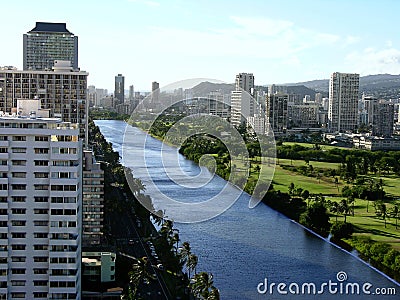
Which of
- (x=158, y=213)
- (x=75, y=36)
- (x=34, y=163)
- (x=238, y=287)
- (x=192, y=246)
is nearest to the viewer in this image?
(x=34, y=163)

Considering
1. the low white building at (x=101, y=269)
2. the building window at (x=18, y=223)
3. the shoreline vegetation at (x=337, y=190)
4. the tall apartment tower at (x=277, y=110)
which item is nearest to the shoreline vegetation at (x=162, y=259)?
the low white building at (x=101, y=269)

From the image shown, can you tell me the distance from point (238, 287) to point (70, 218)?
1.67 m

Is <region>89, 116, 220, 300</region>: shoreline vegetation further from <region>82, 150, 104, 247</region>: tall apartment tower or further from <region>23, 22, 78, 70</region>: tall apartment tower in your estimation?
<region>23, 22, 78, 70</region>: tall apartment tower

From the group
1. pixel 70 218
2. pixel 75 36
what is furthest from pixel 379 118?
pixel 70 218

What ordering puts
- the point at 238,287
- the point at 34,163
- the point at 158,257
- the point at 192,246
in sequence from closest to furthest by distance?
1. the point at 34,163
2. the point at 238,287
3. the point at 158,257
4. the point at 192,246

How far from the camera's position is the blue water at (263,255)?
451 centimetres

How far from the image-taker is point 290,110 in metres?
20.0

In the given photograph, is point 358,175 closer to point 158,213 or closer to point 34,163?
point 158,213

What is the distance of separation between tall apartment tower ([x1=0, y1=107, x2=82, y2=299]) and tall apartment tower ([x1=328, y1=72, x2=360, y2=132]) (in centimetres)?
1668

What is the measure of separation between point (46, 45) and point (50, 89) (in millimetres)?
4059

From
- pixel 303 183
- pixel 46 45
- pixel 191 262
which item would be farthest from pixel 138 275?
pixel 46 45

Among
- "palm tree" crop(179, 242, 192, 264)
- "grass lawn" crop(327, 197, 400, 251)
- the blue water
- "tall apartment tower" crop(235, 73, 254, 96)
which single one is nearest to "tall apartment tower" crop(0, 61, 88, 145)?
the blue water

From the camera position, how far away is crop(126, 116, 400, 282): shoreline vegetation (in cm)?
595

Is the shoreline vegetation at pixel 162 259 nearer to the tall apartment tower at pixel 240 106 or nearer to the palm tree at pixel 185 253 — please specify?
the palm tree at pixel 185 253
